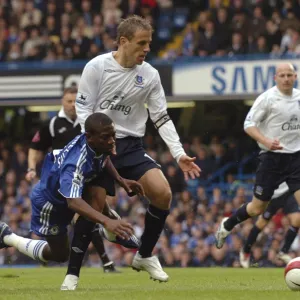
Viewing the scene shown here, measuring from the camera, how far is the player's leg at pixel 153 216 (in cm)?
915

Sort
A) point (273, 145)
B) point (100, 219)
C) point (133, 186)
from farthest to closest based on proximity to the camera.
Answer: point (273, 145) → point (133, 186) → point (100, 219)

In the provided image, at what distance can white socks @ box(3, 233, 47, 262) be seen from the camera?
9.53m

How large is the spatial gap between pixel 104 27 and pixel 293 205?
31.0 ft

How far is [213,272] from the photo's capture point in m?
12.4

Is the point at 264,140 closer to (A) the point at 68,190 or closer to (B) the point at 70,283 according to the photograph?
(B) the point at 70,283

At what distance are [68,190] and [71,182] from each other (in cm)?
7

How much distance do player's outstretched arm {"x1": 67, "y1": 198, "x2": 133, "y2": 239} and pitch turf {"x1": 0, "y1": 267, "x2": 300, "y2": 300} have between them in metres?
0.54

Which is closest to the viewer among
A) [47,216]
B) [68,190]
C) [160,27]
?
[68,190]

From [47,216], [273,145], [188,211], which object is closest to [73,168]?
[47,216]

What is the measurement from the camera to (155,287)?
30.3 feet

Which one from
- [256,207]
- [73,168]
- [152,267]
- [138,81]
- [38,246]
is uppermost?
[138,81]

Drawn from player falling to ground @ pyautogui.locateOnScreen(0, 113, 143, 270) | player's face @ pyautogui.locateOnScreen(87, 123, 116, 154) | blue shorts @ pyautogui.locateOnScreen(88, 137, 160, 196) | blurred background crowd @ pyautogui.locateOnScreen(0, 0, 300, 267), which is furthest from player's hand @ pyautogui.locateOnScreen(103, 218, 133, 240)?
blurred background crowd @ pyautogui.locateOnScreen(0, 0, 300, 267)

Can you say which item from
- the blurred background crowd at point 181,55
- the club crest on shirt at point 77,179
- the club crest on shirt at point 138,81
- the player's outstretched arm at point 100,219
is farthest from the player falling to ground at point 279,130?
the player's outstretched arm at point 100,219

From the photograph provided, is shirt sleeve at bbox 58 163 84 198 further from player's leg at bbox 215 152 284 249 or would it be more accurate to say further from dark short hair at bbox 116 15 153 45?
player's leg at bbox 215 152 284 249
